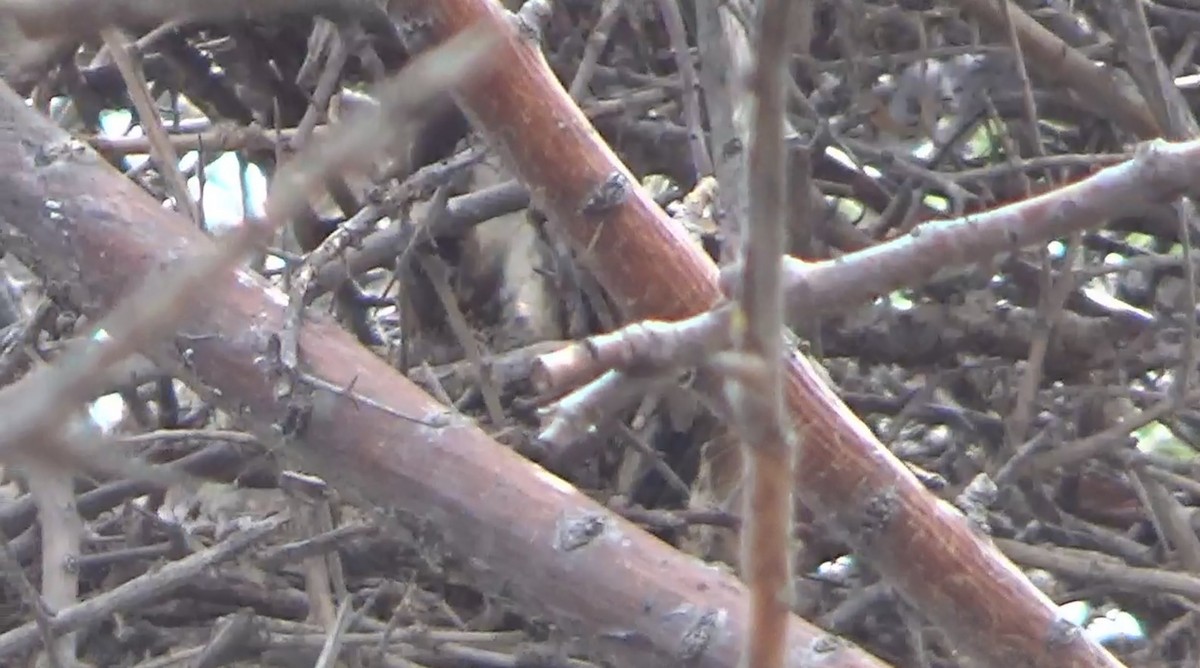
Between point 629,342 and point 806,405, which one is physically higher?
point 629,342

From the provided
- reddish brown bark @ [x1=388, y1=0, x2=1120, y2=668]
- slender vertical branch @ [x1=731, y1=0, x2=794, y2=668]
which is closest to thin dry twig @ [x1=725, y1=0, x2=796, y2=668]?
slender vertical branch @ [x1=731, y1=0, x2=794, y2=668]

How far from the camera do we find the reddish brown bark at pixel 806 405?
33.4 inches

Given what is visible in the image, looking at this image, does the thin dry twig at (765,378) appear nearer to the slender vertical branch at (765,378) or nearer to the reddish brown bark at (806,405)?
the slender vertical branch at (765,378)

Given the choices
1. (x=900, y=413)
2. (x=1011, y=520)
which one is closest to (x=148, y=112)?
(x=900, y=413)

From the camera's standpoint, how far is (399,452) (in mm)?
882

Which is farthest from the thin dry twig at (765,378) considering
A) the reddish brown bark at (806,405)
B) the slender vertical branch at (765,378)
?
the reddish brown bark at (806,405)

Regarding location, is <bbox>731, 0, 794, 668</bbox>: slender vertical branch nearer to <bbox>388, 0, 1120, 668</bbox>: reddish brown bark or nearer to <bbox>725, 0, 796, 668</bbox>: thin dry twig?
<bbox>725, 0, 796, 668</bbox>: thin dry twig

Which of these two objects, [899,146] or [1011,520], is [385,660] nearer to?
[1011,520]

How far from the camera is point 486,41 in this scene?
0.39 meters

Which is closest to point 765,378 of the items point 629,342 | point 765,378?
point 765,378

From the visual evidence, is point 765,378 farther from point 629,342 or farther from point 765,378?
point 629,342

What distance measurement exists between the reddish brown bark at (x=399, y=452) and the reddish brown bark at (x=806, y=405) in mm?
58

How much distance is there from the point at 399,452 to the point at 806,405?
0.21 metres

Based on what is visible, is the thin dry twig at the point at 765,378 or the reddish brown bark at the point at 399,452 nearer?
the thin dry twig at the point at 765,378
